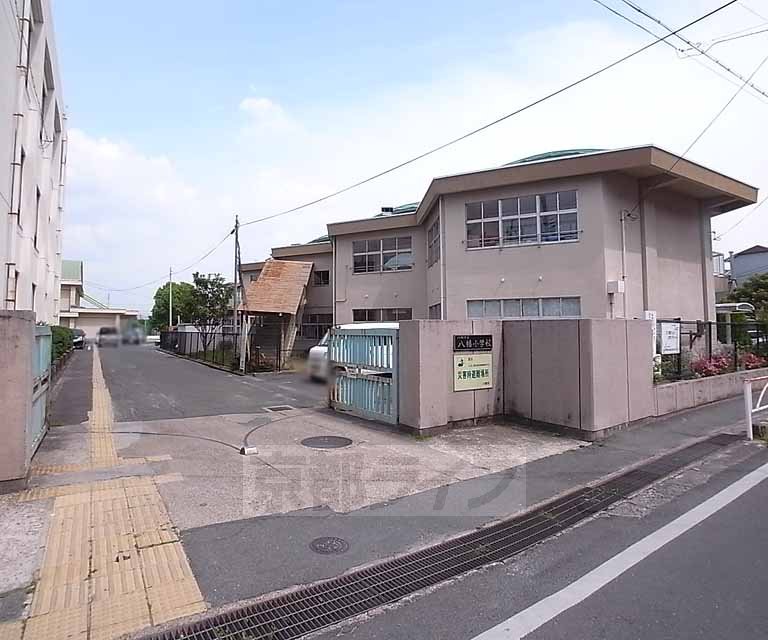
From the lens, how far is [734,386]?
41.3 feet

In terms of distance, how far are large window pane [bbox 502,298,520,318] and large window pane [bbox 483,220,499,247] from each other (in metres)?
1.91

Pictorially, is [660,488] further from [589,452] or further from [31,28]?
[31,28]

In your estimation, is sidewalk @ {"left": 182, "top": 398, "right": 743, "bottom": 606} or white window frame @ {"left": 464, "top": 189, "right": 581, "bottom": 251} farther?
white window frame @ {"left": 464, "top": 189, "right": 581, "bottom": 251}

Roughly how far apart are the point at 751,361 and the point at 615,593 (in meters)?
14.4

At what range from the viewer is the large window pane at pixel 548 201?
1512cm

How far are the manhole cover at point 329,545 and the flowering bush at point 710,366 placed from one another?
34.8 ft

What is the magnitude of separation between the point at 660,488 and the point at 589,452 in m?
1.50

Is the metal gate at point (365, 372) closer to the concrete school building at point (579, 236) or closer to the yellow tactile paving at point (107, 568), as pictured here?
the yellow tactile paving at point (107, 568)

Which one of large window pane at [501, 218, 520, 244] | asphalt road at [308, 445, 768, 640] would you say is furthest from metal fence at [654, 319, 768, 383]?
asphalt road at [308, 445, 768, 640]

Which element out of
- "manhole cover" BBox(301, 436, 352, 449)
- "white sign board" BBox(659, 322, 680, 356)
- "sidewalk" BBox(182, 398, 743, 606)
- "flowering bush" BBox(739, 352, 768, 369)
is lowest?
"sidewalk" BBox(182, 398, 743, 606)

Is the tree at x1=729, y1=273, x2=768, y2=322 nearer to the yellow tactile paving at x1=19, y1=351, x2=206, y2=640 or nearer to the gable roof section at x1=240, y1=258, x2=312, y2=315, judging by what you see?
the gable roof section at x1=240, y1=258, x2=312, y2=315

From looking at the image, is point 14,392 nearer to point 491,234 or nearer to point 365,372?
point 365,372

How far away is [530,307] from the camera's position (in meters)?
15.4

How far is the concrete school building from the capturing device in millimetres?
14383
